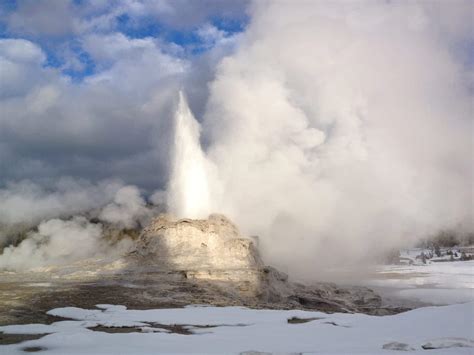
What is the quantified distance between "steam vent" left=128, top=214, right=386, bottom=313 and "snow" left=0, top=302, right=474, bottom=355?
16.9 ft

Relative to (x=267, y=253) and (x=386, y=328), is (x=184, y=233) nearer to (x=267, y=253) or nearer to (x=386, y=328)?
(x=386, y=328)

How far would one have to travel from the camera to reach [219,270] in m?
19.1

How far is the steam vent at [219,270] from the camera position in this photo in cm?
1783

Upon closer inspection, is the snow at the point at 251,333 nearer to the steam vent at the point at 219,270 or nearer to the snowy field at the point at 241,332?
the snowy field at the point at 241,332

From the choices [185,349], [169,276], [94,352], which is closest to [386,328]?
[185,349]

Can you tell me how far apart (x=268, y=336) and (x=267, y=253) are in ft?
100

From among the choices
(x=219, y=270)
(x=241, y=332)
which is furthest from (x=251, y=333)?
(x=219, y=270)

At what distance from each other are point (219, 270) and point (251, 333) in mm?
10272

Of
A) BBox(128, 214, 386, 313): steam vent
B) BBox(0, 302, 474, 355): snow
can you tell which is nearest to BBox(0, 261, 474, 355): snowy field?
BBox(0, 302, 474, 355): snow

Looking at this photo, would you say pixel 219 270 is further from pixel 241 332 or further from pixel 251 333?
pixel 251 333

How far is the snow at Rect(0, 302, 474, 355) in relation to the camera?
24.3 ft

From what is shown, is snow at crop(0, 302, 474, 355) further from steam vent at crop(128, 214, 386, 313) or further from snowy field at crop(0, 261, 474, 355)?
steam vent at crop(128, 214, 386, 313)

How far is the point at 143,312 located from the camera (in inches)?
447

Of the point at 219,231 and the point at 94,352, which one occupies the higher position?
the point at 219,231
